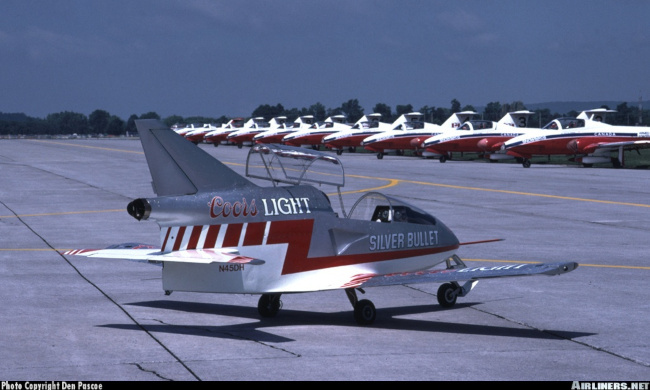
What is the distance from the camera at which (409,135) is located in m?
67.6

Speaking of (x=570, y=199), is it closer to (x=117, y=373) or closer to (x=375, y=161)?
(x=117, y=373)

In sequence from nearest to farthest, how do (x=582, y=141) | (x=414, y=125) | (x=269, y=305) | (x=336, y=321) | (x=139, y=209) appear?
(x=139, y=209)
(x=336, y=321)
(x=269, y=305)
(x=582, y=141)
(x=414, y=125)

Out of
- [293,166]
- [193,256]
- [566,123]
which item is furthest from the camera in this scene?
[566,123]

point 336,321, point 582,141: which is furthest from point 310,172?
point 582,141

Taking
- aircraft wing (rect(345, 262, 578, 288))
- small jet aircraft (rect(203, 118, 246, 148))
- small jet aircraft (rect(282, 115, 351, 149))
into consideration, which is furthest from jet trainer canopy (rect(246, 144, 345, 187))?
small jet aircraft (rect(203, 118, 246, 148))

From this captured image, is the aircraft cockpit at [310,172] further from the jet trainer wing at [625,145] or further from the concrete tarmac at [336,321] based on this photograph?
the jet trainer wing at [625,145]

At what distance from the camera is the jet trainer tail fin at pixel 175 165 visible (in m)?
12.4

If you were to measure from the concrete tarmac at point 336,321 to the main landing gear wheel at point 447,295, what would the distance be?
15cm

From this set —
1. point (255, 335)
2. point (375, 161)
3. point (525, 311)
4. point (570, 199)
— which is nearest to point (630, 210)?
point (570, 199)

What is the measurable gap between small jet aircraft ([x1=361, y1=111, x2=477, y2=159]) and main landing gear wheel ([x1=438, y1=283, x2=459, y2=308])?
52145mm

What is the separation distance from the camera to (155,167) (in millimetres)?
12367

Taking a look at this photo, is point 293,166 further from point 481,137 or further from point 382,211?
A: point 481,137

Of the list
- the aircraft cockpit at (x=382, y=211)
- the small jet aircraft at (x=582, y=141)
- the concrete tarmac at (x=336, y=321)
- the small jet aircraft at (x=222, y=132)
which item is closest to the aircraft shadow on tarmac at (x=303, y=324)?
the concrete tarmac at (x=336, y=321)

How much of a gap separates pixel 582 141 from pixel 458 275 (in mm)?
43047
